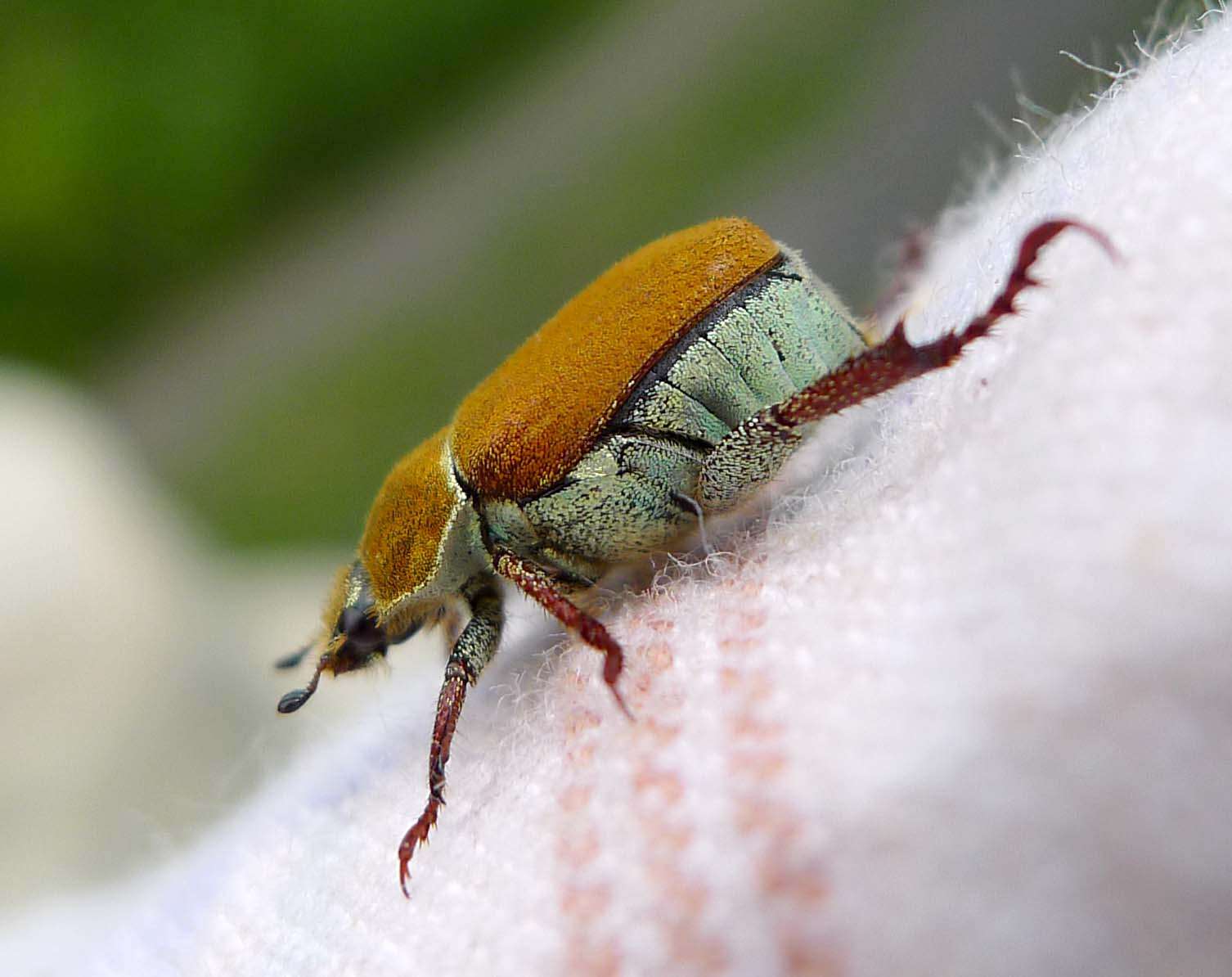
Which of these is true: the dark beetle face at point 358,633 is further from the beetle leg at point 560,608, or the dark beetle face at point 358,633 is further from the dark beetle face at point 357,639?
the beetle leg at point 560,608

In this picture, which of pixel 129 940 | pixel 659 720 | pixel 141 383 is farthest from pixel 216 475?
pixel 659 720

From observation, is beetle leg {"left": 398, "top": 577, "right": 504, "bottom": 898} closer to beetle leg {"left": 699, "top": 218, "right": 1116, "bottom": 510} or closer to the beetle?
the beetle

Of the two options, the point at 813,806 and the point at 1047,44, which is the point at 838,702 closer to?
the point at 813,806

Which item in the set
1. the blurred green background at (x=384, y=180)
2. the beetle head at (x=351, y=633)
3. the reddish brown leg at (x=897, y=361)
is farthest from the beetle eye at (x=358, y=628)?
the blurred green background at (x=384, y=180)

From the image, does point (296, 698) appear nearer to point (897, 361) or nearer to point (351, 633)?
point (351, 633)

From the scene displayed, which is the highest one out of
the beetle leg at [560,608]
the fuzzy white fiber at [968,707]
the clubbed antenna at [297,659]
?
the clubbed antenna at [297,659]

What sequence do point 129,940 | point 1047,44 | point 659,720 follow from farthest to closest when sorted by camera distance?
1. point 1047,44
2. point 129,940
3. point 659,720

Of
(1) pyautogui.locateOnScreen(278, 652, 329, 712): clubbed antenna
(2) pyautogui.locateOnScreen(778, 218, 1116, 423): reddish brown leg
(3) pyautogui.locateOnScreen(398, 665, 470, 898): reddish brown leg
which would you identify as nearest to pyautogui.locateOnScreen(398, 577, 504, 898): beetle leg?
(3) pyautogui.locateOnScreen(398, 665, 470, 898): reddish brown leg
